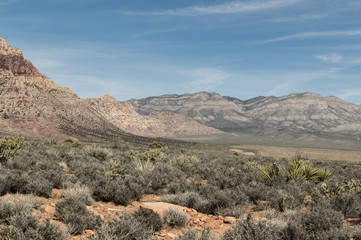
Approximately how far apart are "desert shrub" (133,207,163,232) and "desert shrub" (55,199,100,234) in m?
0.94

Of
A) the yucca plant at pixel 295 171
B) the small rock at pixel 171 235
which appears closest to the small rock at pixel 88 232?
the small rock at pixel 171 235

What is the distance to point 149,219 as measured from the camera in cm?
592

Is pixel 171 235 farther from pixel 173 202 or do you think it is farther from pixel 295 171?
pixel 295 171

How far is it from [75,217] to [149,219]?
170 centimetres

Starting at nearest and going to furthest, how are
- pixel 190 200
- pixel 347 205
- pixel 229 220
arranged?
pixel 229 220 → pixel 347 205 → pixel 190 200

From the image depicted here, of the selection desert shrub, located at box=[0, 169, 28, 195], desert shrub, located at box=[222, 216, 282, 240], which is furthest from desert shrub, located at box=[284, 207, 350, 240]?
desert shrub, located at box=[0, 169, 28, 195]

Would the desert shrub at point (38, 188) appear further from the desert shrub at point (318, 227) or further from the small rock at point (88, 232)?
the desert shrub at point (318, 227)

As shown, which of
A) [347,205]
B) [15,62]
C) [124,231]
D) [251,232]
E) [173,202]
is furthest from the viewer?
[15,62]

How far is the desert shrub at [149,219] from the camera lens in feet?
19.0

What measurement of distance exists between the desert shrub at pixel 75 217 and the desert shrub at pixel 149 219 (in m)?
0.94

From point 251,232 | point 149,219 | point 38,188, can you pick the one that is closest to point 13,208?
point 38,188

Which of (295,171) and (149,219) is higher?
(295,171)

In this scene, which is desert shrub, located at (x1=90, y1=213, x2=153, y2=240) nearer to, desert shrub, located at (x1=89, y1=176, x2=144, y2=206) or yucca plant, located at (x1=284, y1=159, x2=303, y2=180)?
desert shrub, located at (x1=89, y1=176, x2=144, y2=206)

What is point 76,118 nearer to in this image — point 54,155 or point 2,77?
point 2,77
